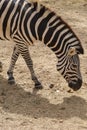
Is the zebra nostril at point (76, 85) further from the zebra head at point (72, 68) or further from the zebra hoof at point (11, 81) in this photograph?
the zebra hoof at point (11, 81)

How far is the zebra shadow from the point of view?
691 cm

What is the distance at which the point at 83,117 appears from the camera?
269 inches

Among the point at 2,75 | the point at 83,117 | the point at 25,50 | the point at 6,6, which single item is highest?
the point at 6,6

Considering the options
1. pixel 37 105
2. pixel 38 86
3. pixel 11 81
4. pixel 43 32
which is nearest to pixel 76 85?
pixel 37 105

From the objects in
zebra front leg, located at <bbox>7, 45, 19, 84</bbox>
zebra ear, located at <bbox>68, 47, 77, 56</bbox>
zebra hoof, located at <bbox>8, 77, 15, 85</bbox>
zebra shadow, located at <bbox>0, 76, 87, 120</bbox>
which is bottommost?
zebra shadow, located at <bbox>0, 76, 87, 120</bbox>

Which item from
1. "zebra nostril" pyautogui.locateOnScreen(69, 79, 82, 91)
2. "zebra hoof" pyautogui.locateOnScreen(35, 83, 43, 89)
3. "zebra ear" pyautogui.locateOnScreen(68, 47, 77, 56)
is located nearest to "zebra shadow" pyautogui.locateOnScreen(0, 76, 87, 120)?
"zebra hoof" pyautogui.locateOnScreen(35, 83, 43, 89)

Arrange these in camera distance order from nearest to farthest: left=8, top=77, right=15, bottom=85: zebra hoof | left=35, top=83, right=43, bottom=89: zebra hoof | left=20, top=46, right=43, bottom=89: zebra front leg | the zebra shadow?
the zebra shadow < left=20, top=46, right=43, bottom=89: zebra front leg < left=35, top=83, right=43, bottom=89: zebra hoof < left=8, top=77, right=15, bottom=85: zebra hoof

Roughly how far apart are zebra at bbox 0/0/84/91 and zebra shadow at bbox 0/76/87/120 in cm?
31

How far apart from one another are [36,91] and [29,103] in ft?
1.72

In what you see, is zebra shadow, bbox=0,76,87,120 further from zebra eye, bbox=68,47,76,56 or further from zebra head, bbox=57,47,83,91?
zebra eye, bbox=68,47,76,56

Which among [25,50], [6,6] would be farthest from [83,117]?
[6,6]

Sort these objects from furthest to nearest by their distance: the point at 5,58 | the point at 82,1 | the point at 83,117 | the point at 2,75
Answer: the point at 82,1 → the point at 5,58 → the point at 2,75 → the point at 83,117

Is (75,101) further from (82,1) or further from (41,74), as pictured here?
(82,1)

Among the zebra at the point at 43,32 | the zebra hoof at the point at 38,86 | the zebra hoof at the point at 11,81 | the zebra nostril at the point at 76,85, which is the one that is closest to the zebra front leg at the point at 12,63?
the zebra hoof at the point at 11,81
